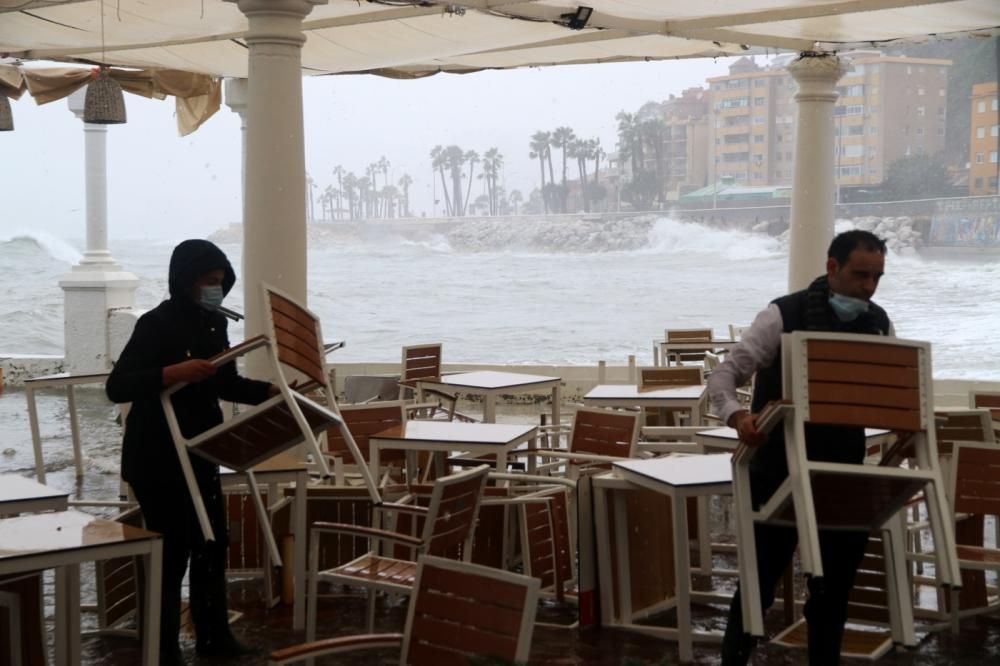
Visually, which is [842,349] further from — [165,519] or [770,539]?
[165,519]

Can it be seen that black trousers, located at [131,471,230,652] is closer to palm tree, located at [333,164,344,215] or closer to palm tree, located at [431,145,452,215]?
palm tree, located at [431,145,452,215]

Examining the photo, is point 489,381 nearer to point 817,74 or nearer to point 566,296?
point 817,74

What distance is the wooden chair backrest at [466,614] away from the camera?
2.61m

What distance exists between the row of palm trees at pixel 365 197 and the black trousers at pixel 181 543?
39.5m

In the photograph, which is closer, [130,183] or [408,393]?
[408,393]

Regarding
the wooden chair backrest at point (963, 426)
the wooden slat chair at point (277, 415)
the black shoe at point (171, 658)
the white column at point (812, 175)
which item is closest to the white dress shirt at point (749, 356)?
the wooden slat chair at point (277, 415)

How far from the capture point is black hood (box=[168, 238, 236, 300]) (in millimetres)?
3715

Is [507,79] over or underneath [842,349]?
over

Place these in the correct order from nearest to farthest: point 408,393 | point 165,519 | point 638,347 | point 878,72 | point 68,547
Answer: point 68,547, point 165,519, point 408,393, point 878,72, point 638,347

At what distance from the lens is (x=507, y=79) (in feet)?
188

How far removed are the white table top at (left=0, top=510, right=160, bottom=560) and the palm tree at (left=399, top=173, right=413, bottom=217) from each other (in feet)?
132

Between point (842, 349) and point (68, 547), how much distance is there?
1800mm

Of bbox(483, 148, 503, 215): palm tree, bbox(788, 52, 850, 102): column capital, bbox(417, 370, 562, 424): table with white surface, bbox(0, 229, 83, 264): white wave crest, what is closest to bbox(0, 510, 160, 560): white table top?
bbox(417, 370, 562, 424): table with white surface

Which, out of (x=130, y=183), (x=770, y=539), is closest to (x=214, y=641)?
(x=770, y=539)
